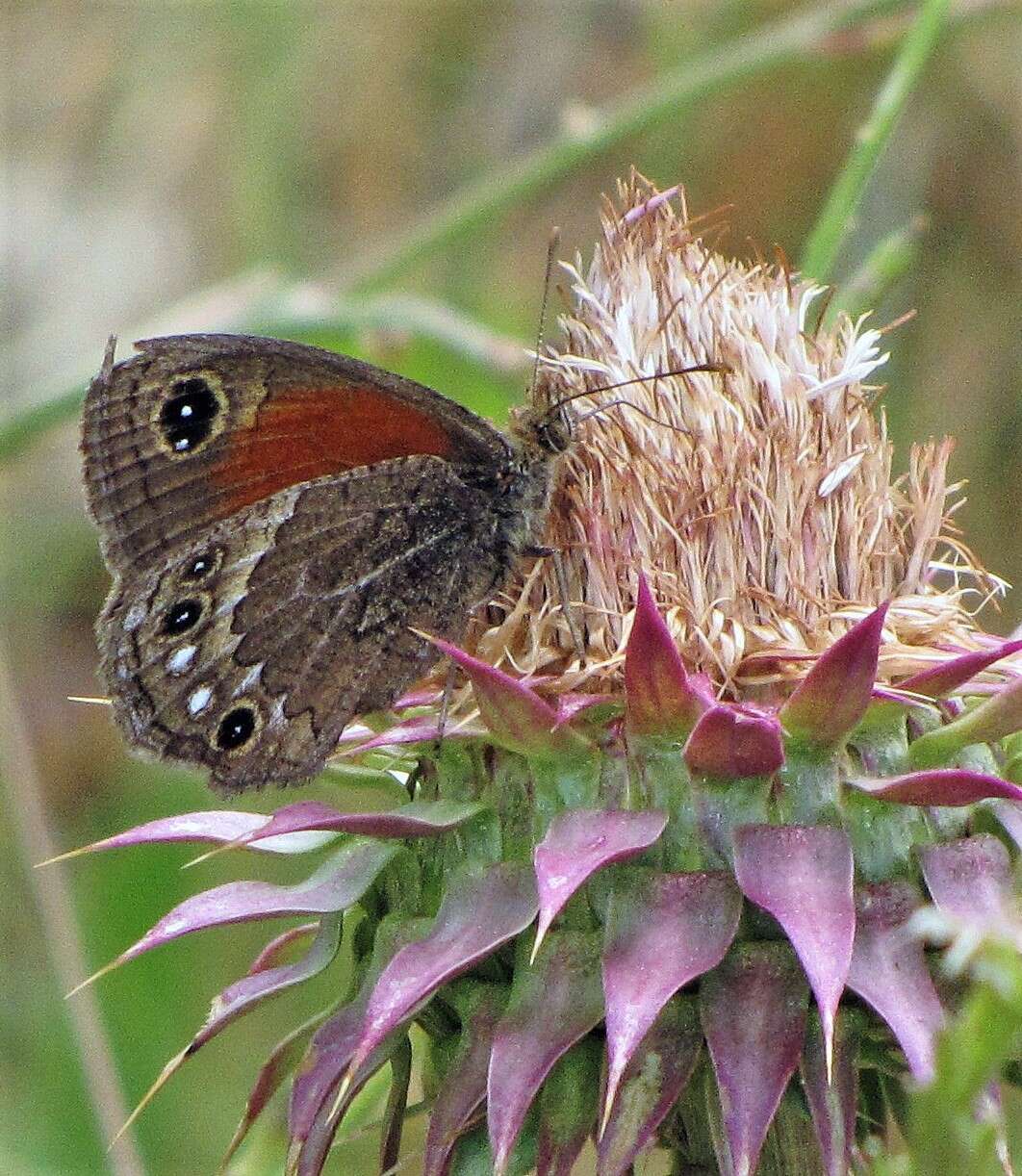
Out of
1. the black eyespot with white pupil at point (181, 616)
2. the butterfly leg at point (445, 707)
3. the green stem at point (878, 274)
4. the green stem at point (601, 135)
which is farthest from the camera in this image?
the green stem at point (601, 135)

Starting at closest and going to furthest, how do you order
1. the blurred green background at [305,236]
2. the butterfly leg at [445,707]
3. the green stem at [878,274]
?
the butterfly leg at [445,707]
the green stem at [878,274]
the blurred green background at [305,236]

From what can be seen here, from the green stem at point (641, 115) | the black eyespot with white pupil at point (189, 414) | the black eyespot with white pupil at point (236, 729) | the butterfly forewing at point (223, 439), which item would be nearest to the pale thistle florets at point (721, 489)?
the butterfly forewing at point (223, 439)

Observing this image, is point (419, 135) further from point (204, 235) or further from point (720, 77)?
point (720, 77)

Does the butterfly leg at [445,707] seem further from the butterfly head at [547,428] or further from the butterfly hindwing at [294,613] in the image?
the butterfly head at [547,428]

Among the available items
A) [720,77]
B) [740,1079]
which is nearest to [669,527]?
[740,1079]

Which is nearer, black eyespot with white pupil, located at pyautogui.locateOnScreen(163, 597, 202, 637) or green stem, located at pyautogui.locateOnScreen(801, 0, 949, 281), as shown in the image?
black eyespot with white pupil, located at pyautogui.locateOnScreen(163, 597, 202, 637)

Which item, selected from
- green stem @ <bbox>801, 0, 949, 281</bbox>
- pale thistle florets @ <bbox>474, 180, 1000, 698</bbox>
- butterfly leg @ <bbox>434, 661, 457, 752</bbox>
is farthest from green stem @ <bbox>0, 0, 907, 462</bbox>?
butterfly leg @ <bbox>434, 661, 457, 752</bbox>

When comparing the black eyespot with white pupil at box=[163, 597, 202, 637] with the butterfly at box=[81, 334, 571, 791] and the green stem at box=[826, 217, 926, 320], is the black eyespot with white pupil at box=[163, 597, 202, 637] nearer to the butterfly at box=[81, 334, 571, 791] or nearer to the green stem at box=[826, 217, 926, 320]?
the butterfly at box=[81, 334, 571, 791]

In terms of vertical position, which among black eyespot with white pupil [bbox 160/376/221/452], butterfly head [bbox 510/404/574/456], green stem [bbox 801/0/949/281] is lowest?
butterfly head [bbox 510/404/574/456]
